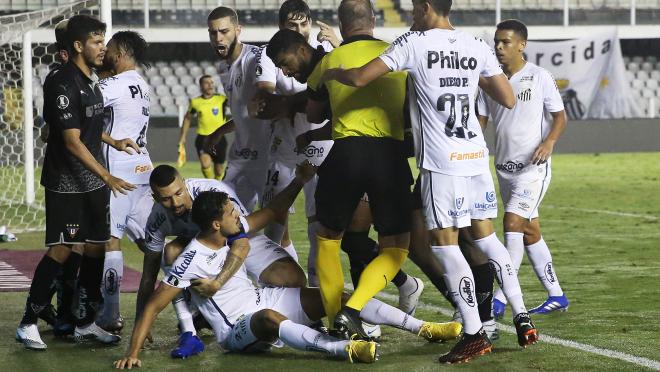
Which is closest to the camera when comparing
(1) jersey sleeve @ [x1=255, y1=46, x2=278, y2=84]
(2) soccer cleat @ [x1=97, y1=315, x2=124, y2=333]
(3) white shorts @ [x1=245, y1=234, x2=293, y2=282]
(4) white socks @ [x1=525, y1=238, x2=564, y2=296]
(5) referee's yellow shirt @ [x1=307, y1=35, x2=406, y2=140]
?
(5) referee's yellow shirt @ [x1=307, y1=35, x2=406, y2=140]

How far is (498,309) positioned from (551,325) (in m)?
0.43

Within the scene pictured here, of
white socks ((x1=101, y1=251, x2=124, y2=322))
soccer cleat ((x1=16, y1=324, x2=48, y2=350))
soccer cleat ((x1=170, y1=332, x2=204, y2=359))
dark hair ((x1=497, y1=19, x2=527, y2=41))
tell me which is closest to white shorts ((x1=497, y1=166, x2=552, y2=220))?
dark hair ((x1=497, y1=19, x2=527, y2=41))

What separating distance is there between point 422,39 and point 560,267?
13.8ft

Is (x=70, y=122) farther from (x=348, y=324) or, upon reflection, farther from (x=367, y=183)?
(x=348, y=324)

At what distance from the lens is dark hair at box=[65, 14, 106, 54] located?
21.5ft

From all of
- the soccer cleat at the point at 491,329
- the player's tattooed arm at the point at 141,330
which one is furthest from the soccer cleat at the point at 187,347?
the soccer cleat at the point at 491,329

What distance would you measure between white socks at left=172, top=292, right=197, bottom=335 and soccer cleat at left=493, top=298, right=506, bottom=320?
1932 mm

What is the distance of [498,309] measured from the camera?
23.8 feet

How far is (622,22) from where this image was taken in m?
30.0

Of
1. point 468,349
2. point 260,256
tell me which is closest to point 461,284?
point 468,349

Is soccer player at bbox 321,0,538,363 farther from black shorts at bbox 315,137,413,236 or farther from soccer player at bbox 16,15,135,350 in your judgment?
soccer player at bbox 16,15,135,350

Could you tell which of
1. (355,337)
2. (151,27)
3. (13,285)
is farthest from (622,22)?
(355,337)

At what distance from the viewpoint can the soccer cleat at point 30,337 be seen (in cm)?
640

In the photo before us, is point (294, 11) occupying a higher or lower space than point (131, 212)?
higher
